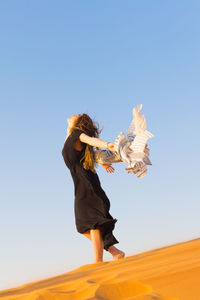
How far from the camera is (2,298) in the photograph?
2.88 m

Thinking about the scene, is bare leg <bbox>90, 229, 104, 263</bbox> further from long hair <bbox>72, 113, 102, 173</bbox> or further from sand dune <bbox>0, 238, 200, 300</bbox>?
sand dune <bbox>0, 238, 200, 300</bbox>

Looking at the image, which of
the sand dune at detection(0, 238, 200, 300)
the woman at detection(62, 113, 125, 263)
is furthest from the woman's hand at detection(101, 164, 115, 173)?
the sand dune at detection(0, 238, 200, 300)

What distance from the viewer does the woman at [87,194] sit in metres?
5.70

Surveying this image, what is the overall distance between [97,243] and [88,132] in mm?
1723

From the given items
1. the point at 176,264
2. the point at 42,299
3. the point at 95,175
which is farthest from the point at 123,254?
the point at 42,299

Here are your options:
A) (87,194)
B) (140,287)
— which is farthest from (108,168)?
(140,287)

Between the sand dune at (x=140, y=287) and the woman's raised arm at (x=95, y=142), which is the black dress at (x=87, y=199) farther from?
the sand dune at (x=140, y=287)

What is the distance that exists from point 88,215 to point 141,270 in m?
3.01

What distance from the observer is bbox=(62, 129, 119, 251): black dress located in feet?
18.9

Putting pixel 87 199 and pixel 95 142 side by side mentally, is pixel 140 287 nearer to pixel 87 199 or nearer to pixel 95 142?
pixel 95 142

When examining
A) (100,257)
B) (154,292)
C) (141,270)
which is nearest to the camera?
(154,292)

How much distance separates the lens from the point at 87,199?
5.91 m

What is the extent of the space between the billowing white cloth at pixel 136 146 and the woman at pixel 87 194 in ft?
1.94

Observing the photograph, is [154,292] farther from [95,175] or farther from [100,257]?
[95,175]
